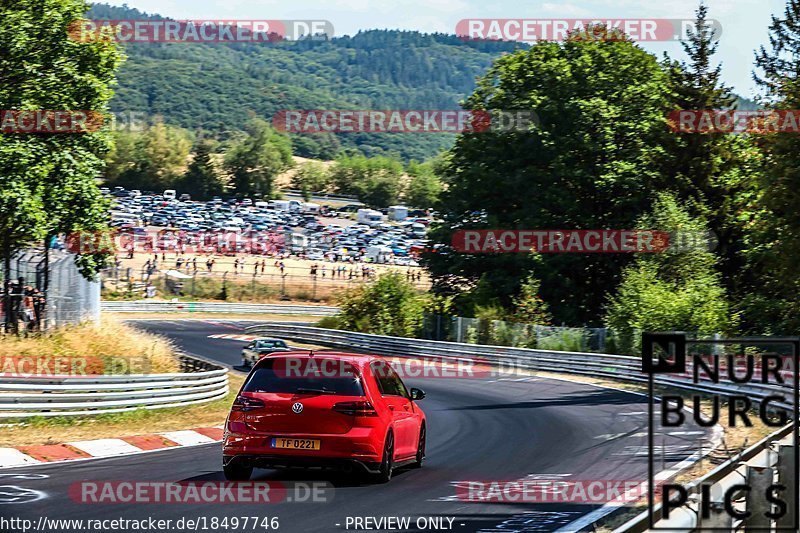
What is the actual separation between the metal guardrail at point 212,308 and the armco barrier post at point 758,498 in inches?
2411

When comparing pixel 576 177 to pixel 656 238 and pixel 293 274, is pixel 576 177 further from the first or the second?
pixel 293 274

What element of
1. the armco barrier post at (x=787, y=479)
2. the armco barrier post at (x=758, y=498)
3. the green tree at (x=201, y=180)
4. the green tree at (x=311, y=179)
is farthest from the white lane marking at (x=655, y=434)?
the green tree at (x=311, y=179)

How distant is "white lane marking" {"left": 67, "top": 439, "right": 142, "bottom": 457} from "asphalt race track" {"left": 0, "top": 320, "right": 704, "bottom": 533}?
0.57m

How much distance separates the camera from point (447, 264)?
2156 inches

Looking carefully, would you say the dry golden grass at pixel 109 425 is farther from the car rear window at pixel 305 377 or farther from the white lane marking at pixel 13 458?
the car rear window at pixel 305 377

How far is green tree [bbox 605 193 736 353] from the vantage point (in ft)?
125

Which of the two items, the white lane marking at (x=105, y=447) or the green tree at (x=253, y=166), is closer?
the white lane marking at (x=105, y=447)

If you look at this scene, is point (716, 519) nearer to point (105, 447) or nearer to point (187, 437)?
point (105, 447)

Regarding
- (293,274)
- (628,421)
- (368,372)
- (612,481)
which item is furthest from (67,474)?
(293,274)

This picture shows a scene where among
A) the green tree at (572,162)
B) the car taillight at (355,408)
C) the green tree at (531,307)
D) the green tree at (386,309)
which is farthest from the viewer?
the green tree at (386,309)

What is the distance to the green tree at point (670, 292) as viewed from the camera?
38.1 meters

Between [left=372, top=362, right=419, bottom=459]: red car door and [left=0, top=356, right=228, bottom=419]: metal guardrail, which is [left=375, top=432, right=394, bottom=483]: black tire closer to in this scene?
[left=372, top=362, right=419, bottom=459]: red car door

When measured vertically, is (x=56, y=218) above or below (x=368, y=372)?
above

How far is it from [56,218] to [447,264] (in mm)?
28999
